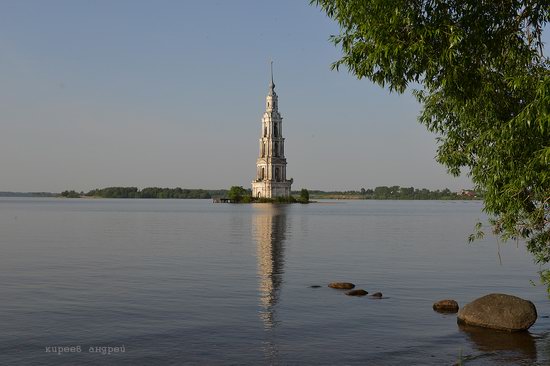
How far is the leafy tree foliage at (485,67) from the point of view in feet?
50.1

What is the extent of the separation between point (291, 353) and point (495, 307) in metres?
9.17

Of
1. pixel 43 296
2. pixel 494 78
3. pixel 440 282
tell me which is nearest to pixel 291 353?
pixel 494 78

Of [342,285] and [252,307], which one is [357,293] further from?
[252,307]

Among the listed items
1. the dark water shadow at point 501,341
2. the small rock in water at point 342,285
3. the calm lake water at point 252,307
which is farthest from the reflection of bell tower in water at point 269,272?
the dark water shadow at point 501,341

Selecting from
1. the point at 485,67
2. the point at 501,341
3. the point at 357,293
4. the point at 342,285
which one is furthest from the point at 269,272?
the point at 485,67

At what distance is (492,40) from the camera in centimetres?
1681

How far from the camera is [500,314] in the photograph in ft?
77.7

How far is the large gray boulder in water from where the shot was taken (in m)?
23.2

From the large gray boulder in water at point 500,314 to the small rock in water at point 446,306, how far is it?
2457 mm

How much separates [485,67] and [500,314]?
1123cm

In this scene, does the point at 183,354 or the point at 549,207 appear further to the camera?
the point at 183,354

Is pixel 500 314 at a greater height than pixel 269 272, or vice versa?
pixel 500 314

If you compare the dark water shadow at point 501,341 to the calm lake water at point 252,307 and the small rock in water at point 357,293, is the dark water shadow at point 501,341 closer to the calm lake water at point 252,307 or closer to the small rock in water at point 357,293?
the calm lake water at point 252,307

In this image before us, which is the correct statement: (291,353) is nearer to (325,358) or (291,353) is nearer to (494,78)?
(325,358)
